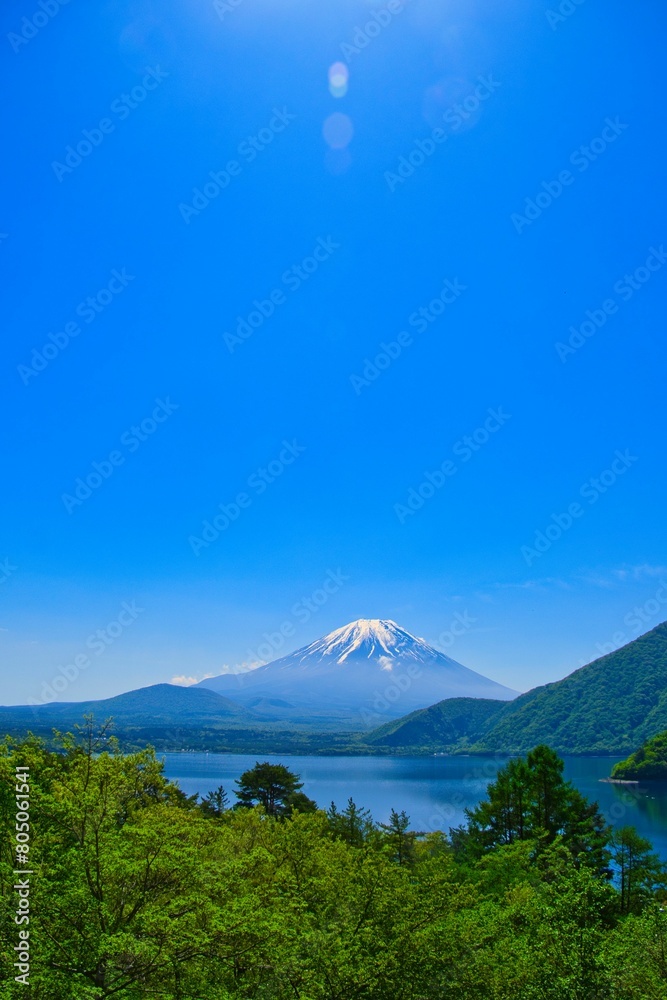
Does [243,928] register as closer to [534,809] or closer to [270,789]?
[534,809]

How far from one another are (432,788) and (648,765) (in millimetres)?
29993

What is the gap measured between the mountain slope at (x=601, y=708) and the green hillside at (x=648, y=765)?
47.5m

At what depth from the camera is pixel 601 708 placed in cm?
14325

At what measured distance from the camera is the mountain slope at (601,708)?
440 ft

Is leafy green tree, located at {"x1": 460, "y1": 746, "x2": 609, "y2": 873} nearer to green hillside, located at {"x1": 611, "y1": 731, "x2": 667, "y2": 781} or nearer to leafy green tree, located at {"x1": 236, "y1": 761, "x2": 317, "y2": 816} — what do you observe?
leafy green tree, located at {"x1": 236, "y1": 761, "x2": 317, "y2": 816}

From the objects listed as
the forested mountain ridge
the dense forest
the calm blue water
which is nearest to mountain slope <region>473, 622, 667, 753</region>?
the forested mountain ridge

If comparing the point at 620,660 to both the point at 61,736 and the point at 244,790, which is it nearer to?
the point at 244,790

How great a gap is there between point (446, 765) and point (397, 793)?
6018 cm

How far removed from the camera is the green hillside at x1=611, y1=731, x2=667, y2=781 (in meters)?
82.2

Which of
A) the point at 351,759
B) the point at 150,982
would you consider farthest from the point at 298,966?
the point at 351,759

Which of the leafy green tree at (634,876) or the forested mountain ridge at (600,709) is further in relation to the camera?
the forested mountain ridge at (600,709)

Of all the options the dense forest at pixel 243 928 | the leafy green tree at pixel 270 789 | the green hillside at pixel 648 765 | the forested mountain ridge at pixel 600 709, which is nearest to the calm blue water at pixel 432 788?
the green hillside at pixel 648 765

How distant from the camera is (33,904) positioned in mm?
7938

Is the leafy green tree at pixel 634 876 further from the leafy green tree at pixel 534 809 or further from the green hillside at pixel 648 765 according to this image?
the green hillside at pixel 648 765
